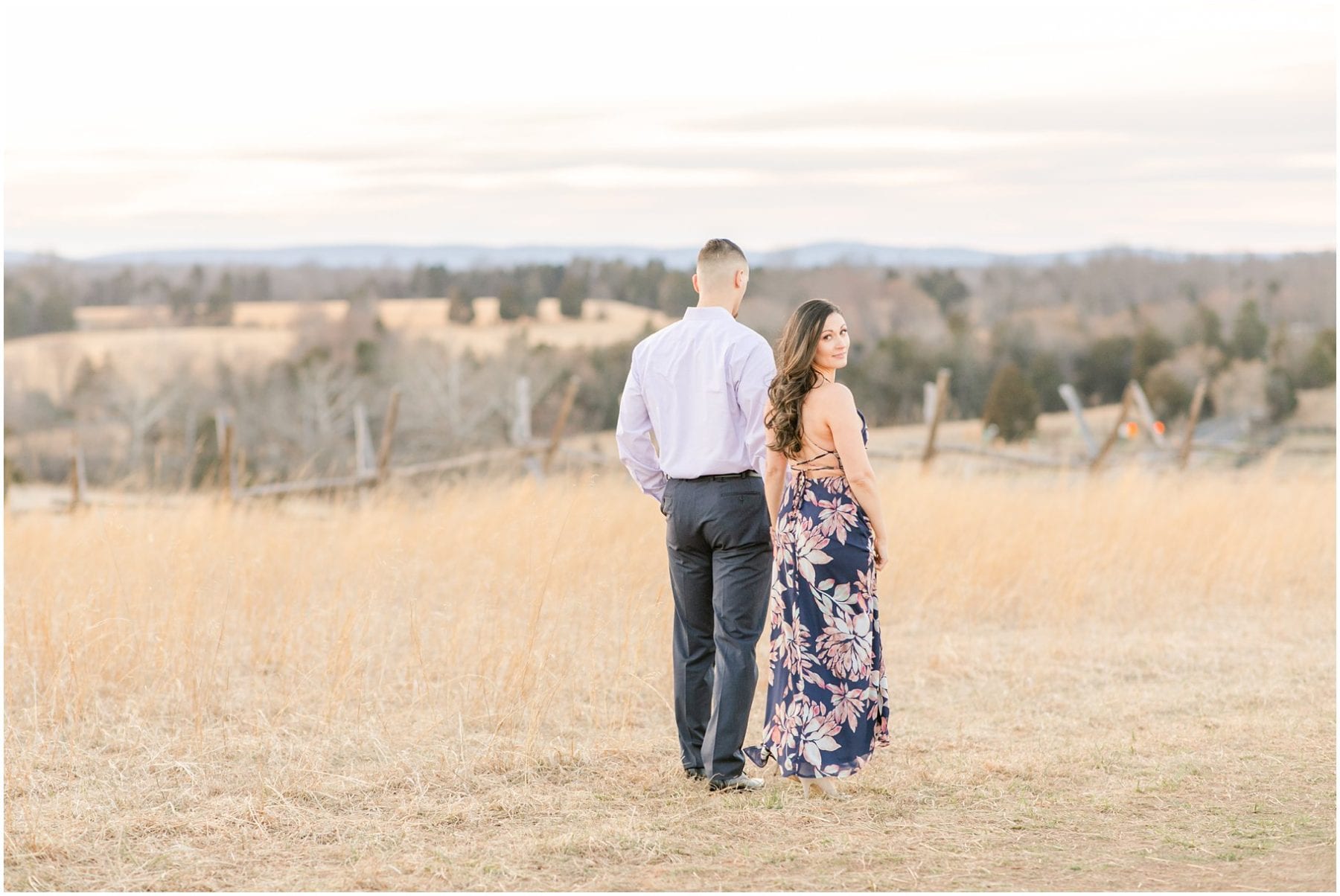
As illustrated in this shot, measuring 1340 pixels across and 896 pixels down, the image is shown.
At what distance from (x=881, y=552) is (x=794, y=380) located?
2.35 ft

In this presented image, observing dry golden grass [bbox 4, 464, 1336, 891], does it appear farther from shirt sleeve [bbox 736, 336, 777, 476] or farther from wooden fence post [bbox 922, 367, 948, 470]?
wooden fence post [bbox 922, 367, 948, 470]

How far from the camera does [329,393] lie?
44.3 metres

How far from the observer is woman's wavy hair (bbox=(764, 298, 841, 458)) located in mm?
4887

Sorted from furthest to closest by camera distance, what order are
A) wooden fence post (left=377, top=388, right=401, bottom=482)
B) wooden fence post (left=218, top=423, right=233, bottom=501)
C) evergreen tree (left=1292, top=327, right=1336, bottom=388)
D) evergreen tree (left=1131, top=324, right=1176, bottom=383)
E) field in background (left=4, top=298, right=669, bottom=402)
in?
field in background (left=4, top=298, right=669, bottom=402)
evergreen tree (left=1131, top=324, right=1176, bottom=383)
evergreen tree (left=1292, top=327, right=1336, bottom=388)
wooden fence post (left=377, top=388, right=401, bottom=482)
wooden fence post (left=218, top=423, right=233, bottom=501)

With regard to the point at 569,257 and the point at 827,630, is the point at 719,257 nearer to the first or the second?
the point at 827,630

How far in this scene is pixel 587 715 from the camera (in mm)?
6492

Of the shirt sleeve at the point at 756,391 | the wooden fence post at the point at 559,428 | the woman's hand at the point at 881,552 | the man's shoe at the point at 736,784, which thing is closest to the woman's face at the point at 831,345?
the shirt sleeve at the point at 756,391

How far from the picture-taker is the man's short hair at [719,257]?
497 cm

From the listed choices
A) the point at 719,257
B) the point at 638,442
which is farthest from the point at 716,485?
the point at 719,257

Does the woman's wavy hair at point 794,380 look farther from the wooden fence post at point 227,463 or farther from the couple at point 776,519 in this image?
the wooden fence post at point 227,463

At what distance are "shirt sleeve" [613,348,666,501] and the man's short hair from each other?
47 cm

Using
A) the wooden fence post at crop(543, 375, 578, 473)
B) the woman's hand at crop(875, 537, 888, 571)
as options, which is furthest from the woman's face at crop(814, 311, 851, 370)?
the wooden fence post at crop(543, 375, 578, 473)

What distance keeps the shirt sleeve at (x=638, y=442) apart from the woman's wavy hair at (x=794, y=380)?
0.53 meters

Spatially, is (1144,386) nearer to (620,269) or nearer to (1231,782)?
(620,269)
